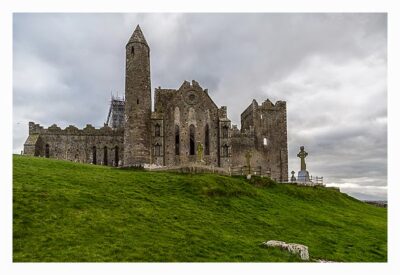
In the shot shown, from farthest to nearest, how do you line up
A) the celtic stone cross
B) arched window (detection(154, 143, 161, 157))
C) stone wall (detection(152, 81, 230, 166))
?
stone wall (detection(152, 81, 230, 166)), arched window (detection(154, 143, 161, 157)), the celtic stone cross

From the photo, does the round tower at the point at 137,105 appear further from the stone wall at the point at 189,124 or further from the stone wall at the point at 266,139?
the stone wall at the point at 266,139

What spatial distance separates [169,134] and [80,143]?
15561 mm

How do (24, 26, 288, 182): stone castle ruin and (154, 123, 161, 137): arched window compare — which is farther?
(154, 123, 161, 137): arched window

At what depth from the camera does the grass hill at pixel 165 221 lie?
1495 centimetres

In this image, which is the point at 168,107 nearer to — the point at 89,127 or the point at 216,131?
the point at 216,131

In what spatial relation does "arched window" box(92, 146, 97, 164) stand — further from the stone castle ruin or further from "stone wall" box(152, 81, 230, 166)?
"stone wall" box(152, 81, 230, 166)

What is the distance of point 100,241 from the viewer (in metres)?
15.4

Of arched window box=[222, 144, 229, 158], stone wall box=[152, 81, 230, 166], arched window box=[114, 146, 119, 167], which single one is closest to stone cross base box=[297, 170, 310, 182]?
stone wall box=[152, 81, 230, 166]

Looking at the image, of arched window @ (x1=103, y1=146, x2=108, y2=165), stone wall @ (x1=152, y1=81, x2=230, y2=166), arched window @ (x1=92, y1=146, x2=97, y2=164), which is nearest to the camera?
stone wall @ (x1=152, y1=81, x2=230, y2=166)

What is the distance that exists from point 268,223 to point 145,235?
892cm

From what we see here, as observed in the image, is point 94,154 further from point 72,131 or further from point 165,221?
point 165,221

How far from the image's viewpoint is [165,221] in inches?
772

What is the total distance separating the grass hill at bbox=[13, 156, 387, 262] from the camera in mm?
14953

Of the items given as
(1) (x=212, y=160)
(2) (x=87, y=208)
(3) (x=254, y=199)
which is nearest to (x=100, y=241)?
(2) (x=87, y=208)
